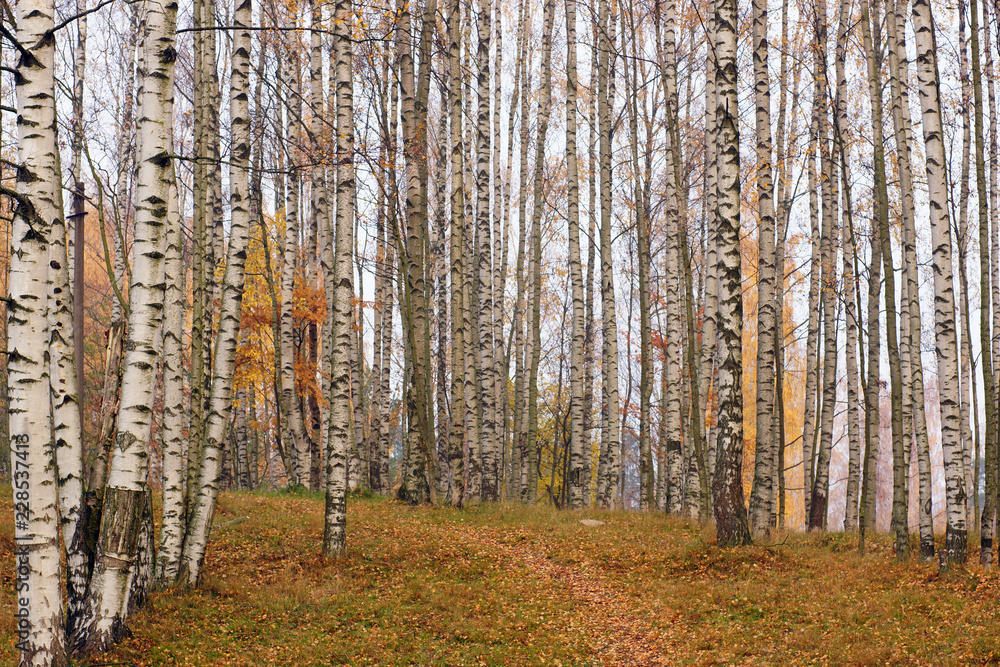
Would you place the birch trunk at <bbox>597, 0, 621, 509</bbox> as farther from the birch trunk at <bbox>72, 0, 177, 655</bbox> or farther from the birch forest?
the birch trunk at <bbox>72, 0, 177, 655</bbox>

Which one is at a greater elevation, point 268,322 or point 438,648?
point 268,322

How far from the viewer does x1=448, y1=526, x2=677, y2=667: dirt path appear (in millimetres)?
7039

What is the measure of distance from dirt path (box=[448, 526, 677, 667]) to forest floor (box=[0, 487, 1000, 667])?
0.09 feet

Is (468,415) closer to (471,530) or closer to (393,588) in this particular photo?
(471,530)

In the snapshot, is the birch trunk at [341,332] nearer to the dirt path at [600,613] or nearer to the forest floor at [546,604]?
the forest floor at [546,604]

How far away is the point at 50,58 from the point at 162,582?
18.5 ft

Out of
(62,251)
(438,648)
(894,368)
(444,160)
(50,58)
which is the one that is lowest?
(438,648)

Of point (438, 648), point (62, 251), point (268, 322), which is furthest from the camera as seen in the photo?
point (268, 322)

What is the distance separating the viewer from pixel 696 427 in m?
12.0

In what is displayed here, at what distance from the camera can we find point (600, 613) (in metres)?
8.22

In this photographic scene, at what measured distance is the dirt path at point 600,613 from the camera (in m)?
7.04

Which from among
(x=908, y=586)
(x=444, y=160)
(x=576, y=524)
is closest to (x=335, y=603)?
(x=576, y=524)

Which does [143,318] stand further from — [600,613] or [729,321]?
[729,321]

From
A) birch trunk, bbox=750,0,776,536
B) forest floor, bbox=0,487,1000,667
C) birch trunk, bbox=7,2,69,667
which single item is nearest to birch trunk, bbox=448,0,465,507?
forest floor, bbox=0,487,1000,667
